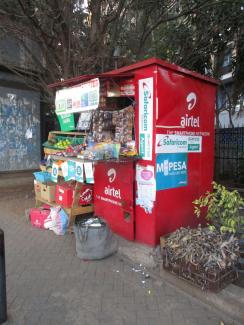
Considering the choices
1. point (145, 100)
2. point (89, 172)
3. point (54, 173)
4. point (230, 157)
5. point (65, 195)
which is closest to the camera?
point (145, 100)

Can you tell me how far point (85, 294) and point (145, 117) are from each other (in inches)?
88.2

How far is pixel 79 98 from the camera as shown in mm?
4551

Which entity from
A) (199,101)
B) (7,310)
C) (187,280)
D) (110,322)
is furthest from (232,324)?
(199,101)

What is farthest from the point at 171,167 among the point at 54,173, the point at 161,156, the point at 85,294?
the point at 54,173

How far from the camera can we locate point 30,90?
10453mm

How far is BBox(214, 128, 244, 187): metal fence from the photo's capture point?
29.6 feet

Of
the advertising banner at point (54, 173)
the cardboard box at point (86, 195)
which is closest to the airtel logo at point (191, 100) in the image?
the cardboard box at point (86, 195)

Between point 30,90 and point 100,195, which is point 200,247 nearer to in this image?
point 100,195

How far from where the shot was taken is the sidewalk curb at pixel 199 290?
302 centimetres

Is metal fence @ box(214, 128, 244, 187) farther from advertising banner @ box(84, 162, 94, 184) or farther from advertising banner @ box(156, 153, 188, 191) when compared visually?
advertising banner @ box(84, 162, 94, 184)

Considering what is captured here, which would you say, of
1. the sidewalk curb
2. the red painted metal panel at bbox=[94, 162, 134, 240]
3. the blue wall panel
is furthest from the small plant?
the blue wall panel

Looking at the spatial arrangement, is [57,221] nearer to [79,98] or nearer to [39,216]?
[39,216]

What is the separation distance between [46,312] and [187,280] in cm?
147

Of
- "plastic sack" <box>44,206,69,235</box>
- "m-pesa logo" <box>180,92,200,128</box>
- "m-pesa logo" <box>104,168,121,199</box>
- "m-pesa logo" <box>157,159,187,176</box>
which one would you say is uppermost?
"m-pesa logo" <box>180,92,200,128</box>
